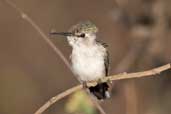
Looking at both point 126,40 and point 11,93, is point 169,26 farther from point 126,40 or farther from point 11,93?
point 11,93

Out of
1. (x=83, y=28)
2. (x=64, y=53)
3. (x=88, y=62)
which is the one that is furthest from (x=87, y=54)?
(x=64, y=53)

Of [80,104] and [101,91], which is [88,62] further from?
[80,104]

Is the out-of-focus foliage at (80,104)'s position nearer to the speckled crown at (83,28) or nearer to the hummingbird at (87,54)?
the hummingbird at (87,54)

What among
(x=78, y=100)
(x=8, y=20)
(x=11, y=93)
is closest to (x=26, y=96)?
(x=11, y=93)

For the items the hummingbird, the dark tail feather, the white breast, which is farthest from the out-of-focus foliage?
the dark tail feather

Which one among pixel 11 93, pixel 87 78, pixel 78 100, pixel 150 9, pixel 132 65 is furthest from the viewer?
pixel 11 93

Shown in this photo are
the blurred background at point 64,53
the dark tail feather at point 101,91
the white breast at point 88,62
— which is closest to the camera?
the white breast at point 88,62

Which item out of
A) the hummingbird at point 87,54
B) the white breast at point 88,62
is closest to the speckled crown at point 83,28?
the hummingbird at point 87,54
